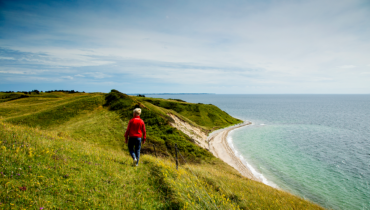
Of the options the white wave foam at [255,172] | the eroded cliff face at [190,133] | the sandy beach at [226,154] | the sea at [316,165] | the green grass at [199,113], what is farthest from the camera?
the green grass at [199,113]

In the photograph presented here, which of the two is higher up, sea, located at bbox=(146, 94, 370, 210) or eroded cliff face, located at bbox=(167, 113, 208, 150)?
eroded cliff face, located at bbox=(167, 113, 208, 150)

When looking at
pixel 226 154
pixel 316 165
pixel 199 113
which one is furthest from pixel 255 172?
pixel 199 113

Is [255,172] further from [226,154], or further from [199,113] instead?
[199,113]

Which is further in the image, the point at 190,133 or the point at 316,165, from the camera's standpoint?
the point at 190,133

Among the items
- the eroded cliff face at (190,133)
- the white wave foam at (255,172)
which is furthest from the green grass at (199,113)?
the white wave foam at (255,172)

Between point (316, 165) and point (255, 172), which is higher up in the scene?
point (316, 165)

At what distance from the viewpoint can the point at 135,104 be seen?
36656 mm

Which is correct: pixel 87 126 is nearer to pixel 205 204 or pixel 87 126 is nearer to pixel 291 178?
pixel 205 204

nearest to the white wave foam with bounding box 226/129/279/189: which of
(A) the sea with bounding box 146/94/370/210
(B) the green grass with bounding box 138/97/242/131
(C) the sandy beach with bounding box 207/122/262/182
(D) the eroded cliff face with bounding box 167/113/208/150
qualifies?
(A) the sea with bounding box 146/94/370/210

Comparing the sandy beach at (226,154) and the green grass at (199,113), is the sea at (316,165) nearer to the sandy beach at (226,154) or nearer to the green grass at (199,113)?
the sandy beach at (226,154)

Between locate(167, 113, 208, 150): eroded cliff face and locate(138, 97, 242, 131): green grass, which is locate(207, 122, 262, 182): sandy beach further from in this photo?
locate(138, 97, 242, 131): green grass

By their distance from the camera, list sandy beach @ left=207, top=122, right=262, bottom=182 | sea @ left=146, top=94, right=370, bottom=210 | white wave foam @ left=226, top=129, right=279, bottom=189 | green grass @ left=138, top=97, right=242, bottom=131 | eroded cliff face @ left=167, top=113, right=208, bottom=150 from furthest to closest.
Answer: green grass @ left=138, top=97, right=242, bottom=131
eroded cliff face @ left=167, top=113, right=208, bottom=150
sandy beach @ left=207, top=122, right=262, bottom=182
white wave foam @ left=226, top=129, right=279, bottom=189
sea @ left=146, top=94, right=370, bottom=210

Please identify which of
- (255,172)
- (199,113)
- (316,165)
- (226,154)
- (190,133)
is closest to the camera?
(255,172)

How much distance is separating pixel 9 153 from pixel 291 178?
37.1 metres
